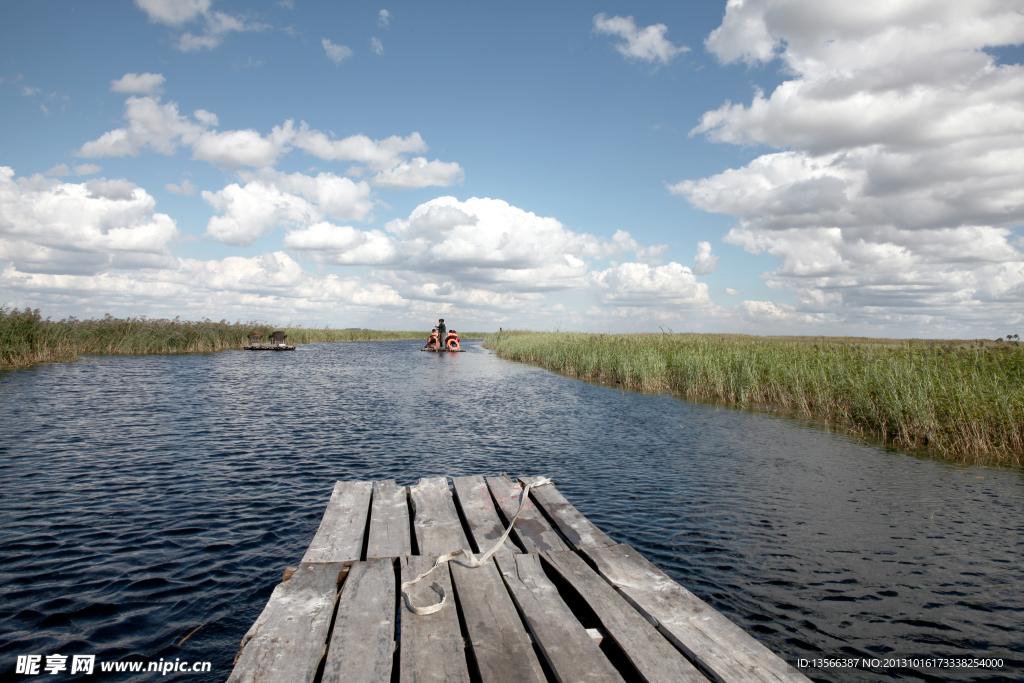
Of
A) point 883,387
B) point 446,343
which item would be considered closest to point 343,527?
point 883,387

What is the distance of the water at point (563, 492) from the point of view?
4.12 metres

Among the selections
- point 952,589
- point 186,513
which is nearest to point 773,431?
point 952,589

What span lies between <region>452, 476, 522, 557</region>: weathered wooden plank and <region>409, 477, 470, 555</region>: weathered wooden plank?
0.10m

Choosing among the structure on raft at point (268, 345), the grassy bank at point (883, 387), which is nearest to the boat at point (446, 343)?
the structure on raft at point (268, 345)

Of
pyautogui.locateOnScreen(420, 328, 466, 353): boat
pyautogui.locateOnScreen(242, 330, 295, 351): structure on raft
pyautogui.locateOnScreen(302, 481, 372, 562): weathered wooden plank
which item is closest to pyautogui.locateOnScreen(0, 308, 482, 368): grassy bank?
pyautogui.locateOnScreen(242, 330, 295, 351): structure on raft

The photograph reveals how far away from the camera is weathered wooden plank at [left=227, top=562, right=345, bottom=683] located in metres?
2.45

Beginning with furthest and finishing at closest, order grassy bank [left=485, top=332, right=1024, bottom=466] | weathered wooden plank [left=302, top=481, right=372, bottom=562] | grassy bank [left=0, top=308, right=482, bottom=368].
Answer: grassy bank [left=0, top=308, right=482, bottom=368], grassy bank [left=485, top=332, right=1024, bottom=466], weathered wooden plank [left=302, top=481, right=372, bottom=562]

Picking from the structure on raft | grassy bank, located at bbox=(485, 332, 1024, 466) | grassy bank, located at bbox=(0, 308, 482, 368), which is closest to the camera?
grassy bank, located at bbox=(485, 332, 1024, 466)

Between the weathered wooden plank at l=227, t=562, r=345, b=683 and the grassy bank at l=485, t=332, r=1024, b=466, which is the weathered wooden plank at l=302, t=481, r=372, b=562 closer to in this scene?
the weathered wooden plank at l=227, t=562, r=345, b=683

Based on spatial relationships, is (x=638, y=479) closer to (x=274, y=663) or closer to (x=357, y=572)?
(x=357, y=572)

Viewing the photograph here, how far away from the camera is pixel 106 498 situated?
22.7 ft

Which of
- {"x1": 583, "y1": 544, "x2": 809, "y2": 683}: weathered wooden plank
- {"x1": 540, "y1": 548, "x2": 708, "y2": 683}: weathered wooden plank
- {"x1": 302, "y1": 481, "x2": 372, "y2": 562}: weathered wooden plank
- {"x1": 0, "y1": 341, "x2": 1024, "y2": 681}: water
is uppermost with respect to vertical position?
{"x1": 583, "y1": 544, "x2": 809, "y2": 683}: weathered wooden plank

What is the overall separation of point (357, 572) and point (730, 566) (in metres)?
3.79

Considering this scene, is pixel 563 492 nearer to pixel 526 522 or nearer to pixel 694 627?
pixel 526 522
